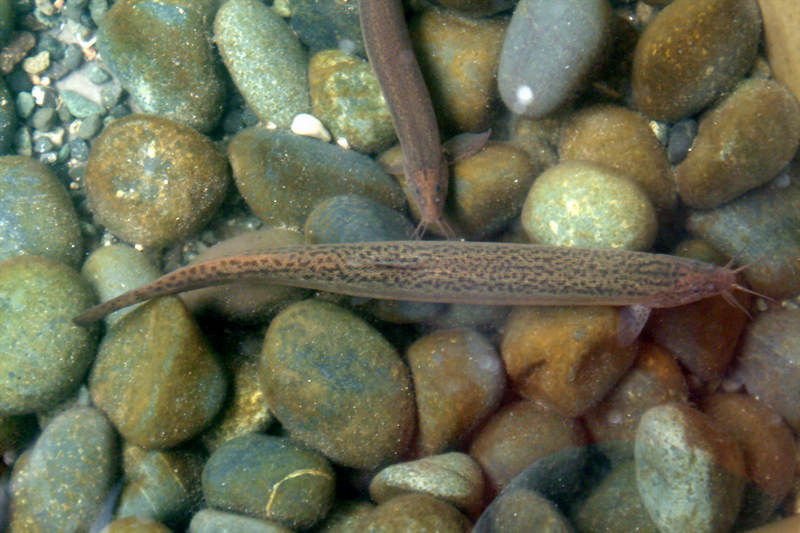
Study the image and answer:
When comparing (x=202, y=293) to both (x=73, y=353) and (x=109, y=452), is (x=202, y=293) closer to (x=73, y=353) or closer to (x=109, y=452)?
(x=73, y=353)

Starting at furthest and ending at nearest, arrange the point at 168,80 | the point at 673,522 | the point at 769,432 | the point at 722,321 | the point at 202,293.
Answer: the point at 168,80 < the point at 202,293 < the point at 722,321 < the point at 769,432 < the point at 673,522

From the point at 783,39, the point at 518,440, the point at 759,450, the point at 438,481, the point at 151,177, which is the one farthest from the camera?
the point at 151,177

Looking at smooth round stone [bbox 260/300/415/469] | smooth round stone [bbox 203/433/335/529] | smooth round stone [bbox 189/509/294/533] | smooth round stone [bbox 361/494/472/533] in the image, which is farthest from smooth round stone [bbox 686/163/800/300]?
smooth round stone [bbox 189/509/294/533]

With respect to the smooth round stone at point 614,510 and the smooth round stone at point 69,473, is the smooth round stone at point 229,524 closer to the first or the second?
the smooth round stone at point 69,473

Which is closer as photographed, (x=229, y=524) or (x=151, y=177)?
(x=229, y=524)

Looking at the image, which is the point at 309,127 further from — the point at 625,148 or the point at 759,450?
the point at 759,450

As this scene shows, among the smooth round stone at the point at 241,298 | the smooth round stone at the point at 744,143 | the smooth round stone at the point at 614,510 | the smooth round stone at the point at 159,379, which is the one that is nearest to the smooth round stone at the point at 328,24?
the smooth round stone at the point at 241,298

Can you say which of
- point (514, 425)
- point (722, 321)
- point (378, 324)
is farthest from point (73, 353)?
point (722, 321)

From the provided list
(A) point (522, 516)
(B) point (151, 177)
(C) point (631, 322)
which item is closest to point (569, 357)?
(C) point (631, 322)
